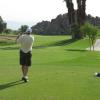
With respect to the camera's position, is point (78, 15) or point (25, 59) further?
point (78, 15)

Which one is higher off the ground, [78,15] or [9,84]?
[78,15]

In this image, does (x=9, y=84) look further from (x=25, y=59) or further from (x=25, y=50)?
(x=25, y=50)

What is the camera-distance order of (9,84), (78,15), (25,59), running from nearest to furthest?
(9,84)
(25,59)
(78,15)

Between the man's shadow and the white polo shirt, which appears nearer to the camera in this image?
the man's shadow

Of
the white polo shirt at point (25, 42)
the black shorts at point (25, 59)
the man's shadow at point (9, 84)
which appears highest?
the white polo shirt at point (25, 42)

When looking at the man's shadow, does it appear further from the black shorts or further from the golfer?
the black shorts

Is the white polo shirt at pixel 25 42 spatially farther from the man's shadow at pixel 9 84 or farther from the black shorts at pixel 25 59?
the man's shadow at pixel 9 84

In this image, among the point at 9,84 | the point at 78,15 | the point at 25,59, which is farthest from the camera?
the point at 78,15

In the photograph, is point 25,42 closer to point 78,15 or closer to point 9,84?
point 9,84

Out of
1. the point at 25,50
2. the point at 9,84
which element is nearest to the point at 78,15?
the point at 25,50

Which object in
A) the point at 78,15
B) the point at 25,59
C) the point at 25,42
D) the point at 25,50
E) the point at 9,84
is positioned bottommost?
the point at 9,84

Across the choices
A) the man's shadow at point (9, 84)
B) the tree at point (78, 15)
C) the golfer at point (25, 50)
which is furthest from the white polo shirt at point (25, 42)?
the tree at point (78, 15)

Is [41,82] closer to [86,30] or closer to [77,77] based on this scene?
[77,77]

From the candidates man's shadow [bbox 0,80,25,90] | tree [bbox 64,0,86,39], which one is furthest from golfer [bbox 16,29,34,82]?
tree [bbox 64,0,86,39]
